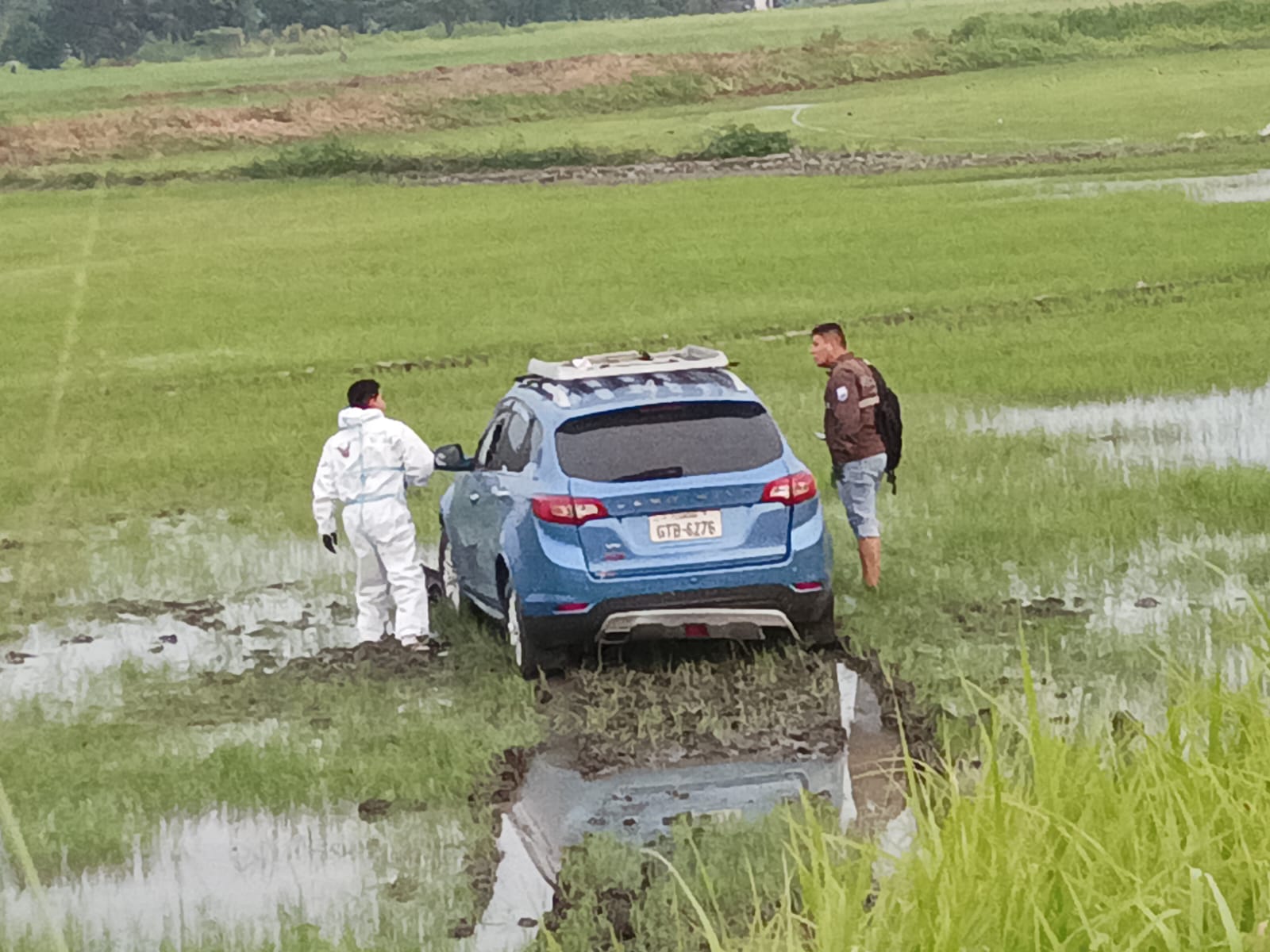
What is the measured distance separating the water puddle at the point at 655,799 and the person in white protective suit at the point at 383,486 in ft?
9.34

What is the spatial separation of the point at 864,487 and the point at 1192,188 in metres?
35.5

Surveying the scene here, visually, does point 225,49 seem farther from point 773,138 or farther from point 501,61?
point 773,138

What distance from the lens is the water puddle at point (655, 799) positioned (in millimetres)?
9711

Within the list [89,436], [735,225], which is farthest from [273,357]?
[735,225]

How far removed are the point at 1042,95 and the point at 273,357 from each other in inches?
1849

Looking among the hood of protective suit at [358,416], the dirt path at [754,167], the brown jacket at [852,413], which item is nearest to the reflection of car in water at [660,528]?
the hood of protective suit at [358,416]

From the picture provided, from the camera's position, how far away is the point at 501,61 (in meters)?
101

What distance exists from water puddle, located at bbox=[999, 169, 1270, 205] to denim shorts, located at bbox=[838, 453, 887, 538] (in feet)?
103

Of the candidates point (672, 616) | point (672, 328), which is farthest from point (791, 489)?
point (672, 328)

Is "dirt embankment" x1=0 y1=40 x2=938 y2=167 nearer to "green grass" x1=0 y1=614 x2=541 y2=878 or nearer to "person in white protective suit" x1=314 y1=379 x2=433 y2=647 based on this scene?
"person in white protective suit" x1=314 y1=379 x2=433 y2=647

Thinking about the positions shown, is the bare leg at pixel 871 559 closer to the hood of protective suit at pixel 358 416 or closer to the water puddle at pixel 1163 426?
the hood of protective suit at pixel 358 416

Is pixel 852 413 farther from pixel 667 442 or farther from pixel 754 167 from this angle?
pixel 754 167

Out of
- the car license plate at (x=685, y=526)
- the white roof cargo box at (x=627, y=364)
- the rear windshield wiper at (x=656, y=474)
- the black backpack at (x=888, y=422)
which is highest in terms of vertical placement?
the white roof cargo box at (x=627, y=364)

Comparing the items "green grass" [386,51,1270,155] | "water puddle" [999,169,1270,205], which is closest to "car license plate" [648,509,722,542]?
"water puddle" [999,169,1270,205]
